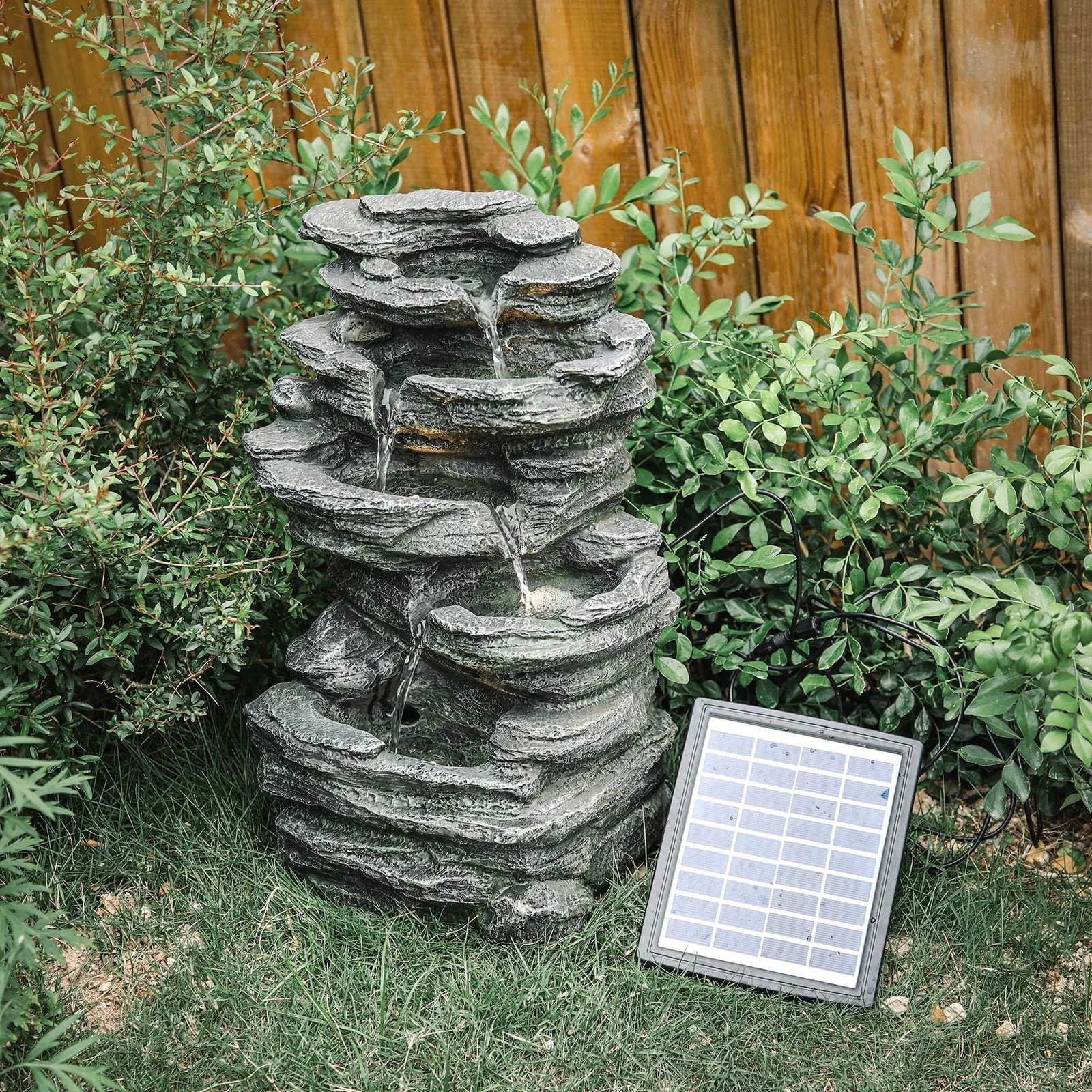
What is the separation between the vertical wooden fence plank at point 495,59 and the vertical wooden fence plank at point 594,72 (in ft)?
0.16

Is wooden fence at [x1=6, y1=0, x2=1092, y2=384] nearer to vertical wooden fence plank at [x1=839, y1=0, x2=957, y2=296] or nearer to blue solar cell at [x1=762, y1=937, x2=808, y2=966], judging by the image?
vertical wooden fence plank at [x1=839, y1=0, x2=957, y2=296]

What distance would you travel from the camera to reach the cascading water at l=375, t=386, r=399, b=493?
249 cm

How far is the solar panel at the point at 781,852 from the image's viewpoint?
246 centimetres

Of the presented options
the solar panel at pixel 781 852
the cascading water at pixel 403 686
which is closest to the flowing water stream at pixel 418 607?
the cascading water at pixel 403 686

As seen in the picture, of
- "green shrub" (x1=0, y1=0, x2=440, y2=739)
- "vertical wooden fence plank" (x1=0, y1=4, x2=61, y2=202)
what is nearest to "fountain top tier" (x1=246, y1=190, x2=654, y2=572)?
"green shrub" (x1=0, y1=0, x2=440, y2=739)

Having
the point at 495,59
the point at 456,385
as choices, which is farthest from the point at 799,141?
the point at 456,385

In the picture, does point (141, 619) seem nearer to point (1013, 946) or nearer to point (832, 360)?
point (832, 360)

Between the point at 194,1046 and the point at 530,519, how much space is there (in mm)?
1246

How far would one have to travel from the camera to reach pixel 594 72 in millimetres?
3391

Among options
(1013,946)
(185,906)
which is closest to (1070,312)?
(1013,946)

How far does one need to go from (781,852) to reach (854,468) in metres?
1.00

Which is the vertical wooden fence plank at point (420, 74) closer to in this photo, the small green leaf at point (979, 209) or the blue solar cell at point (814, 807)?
the small green leaf at point (979, 209)

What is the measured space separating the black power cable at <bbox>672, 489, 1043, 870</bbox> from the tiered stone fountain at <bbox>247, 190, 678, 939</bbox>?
0.41 m

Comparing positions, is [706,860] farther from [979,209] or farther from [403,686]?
[979,209]
